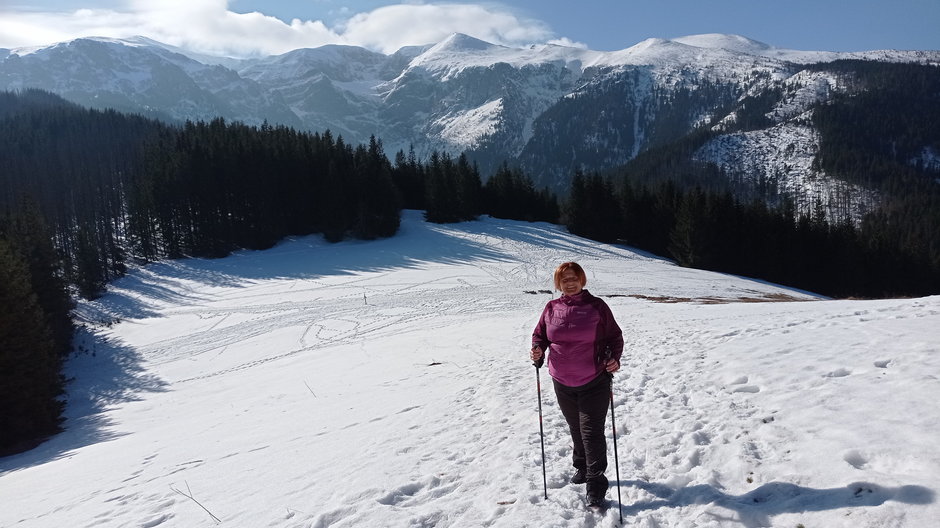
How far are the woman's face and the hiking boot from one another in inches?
89.4

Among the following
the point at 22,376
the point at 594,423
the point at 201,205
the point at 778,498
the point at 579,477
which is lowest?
the point at 22,376

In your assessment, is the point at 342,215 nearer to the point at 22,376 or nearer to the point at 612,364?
the point at 22,376

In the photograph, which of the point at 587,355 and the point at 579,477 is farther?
the point at 579,477

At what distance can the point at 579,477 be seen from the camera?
19.7 ft

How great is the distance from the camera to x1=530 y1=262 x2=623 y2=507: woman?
5.43 metres

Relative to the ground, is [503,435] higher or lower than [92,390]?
higher

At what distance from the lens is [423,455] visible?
7.64m

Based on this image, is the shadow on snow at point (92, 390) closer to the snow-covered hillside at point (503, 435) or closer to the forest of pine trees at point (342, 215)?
the snow-covered hillside at point (503, 435)

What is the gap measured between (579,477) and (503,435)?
2289 mm

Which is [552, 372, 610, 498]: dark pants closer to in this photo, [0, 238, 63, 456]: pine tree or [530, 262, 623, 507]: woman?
[530, 262, 623, 507]: woman

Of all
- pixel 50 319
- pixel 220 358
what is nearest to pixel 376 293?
pixel 220 358

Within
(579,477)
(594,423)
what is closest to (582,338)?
(594,423)

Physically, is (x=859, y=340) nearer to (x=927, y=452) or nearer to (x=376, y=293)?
(x=927, y=452)

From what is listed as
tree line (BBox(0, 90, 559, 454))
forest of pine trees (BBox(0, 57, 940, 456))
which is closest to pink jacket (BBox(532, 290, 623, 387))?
tree line (BBox(0, 90, 559, 454))
